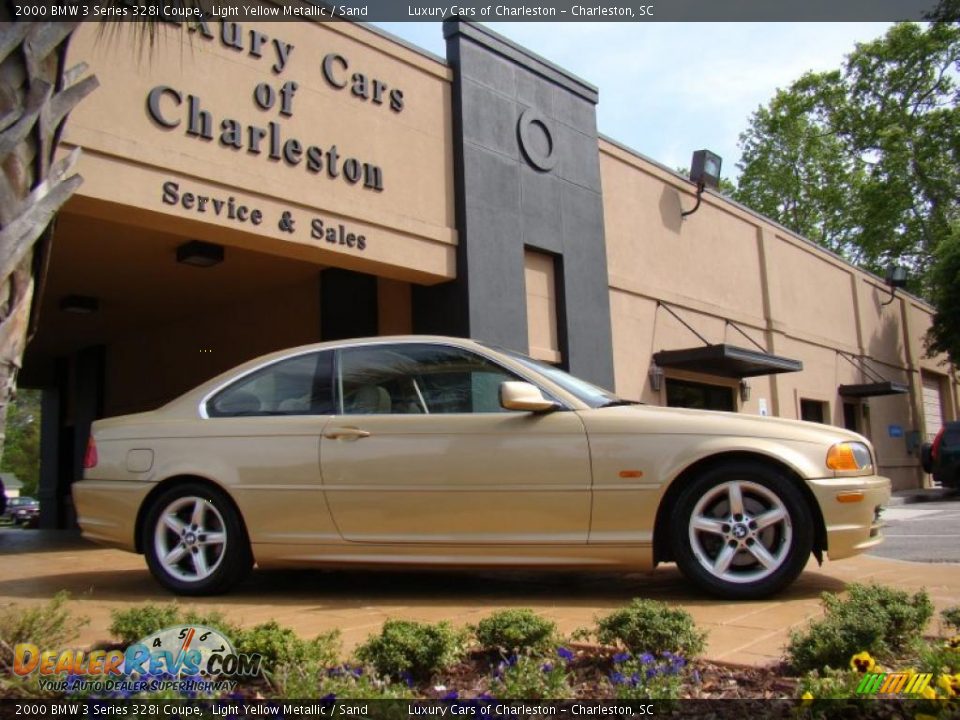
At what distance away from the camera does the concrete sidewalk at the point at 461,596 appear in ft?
12.8

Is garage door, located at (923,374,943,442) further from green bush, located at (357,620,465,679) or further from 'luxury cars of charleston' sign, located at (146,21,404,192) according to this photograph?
green bush, located at (357,620,465,679)

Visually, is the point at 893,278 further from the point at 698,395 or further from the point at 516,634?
the point at 516,634

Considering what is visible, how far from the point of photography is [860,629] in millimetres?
2900

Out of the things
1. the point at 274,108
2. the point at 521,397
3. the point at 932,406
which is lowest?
the point at 521,397

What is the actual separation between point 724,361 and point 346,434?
34.4 feet

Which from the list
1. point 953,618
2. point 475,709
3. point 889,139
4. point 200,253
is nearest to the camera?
point 475,709

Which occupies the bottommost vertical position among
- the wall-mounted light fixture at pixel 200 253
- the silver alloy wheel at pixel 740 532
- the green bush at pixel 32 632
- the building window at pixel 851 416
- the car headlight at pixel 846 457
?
the green bush at pixel 32 632

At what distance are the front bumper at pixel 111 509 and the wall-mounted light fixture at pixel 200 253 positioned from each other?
4.80 meters

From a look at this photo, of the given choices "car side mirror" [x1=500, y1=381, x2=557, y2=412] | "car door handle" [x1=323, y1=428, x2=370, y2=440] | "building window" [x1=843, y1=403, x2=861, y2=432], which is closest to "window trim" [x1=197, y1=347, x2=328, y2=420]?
"car door handle" [x1=323, y1=428, x2=370, y2=440]

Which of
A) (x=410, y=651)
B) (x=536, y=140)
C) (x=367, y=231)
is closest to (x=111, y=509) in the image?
(x=410, y=651)

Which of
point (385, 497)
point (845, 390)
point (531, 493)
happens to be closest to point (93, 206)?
point (385, 497)

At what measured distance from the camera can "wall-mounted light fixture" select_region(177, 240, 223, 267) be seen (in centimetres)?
982

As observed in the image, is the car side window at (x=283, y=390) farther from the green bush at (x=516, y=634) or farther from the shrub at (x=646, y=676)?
the shrub at (x=646, y=676)

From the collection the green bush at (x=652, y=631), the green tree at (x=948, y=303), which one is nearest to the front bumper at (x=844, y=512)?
the green bush at (x=652, y=631)
